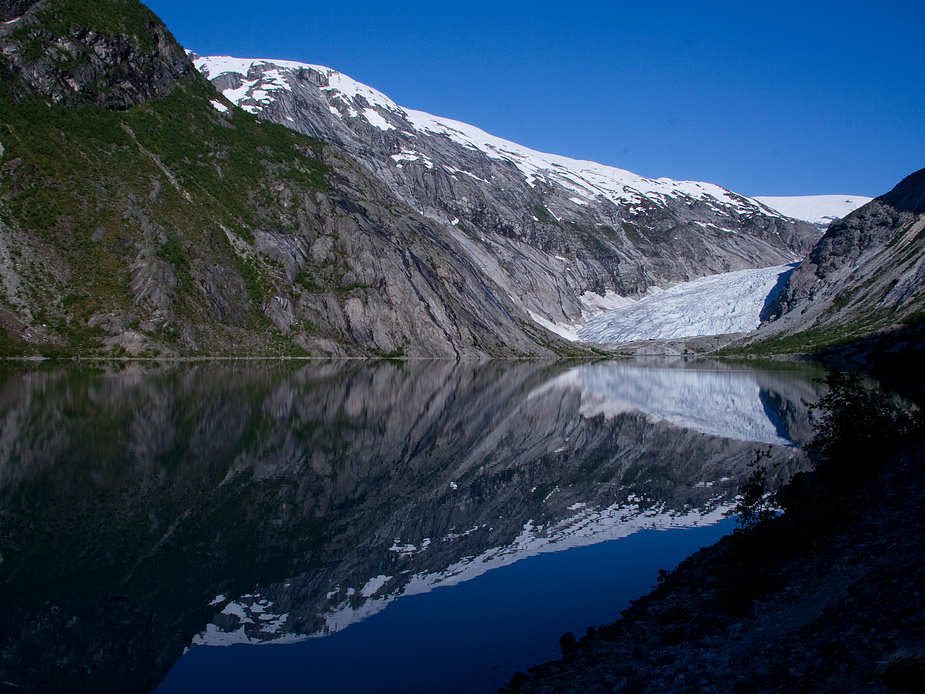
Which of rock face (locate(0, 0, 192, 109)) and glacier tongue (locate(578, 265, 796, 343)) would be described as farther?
glacier tongue (locate(578, 265, 796, 343))

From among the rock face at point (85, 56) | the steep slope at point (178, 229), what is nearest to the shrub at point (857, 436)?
the steep slope at point (178, 229)

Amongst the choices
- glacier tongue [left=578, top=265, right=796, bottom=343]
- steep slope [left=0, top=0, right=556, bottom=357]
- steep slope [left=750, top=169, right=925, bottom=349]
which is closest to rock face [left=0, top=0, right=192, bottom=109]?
steep slope [left=0, top=0, right=556, bottom=357]

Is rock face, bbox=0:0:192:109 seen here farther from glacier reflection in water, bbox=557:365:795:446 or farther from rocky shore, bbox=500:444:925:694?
rocky shore, bbox=500:444:925:694

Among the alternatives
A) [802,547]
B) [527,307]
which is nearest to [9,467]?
[802,547]

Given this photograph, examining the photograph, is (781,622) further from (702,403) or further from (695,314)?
(695,314)

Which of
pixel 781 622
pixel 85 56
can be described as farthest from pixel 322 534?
pixel 85 56

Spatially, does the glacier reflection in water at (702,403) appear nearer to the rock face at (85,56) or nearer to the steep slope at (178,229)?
the steep slope at (178,229)
